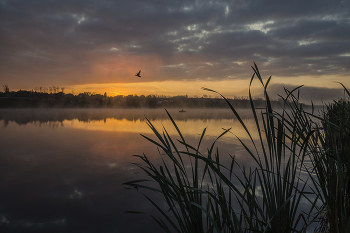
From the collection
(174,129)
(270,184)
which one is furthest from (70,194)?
(174,129)

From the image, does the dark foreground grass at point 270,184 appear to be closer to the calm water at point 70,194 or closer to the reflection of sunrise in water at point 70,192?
the reflection of sunrise in water at point 70,192

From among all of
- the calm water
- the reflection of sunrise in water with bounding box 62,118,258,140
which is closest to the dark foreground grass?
the calm water

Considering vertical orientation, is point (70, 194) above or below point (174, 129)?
below

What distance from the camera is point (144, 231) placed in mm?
4184

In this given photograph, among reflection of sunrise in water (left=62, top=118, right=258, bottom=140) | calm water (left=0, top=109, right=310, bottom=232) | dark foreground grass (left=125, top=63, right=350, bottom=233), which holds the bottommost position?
calm water (left=0, top=109, right=310, bottom=232)

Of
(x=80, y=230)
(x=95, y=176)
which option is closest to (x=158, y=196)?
(x=80, y=230)

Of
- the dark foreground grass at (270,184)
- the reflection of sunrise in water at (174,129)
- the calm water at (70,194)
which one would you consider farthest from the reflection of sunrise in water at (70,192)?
the reflection of sunrise in water at (174,129)

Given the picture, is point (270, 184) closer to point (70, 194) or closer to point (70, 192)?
point (70, 194)

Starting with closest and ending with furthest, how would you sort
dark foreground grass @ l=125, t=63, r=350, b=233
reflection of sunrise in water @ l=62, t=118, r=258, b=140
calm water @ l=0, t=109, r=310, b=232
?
dark foreground grass @ l=125, t=63, r=350, b=233 → calm water @ l=0, t=109, r=310, b=232 → reflection of sunrise in water @ l=62, t=118, r=258, b=140

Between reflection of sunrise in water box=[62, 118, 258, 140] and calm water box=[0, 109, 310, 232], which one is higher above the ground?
reflection of sunrise in water box=[62, 118, 258, 140]

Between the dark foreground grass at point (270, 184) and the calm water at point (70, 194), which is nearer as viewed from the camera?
the dark foreground grass at point (270, 184)

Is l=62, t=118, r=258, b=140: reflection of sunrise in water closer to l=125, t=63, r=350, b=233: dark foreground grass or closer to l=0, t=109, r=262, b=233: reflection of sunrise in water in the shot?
l=0, t=109, r=262, b=233: reflection of sunrise in water

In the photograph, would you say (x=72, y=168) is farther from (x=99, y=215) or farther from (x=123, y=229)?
(x=123, y=229)

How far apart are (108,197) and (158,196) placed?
122 centimetres
